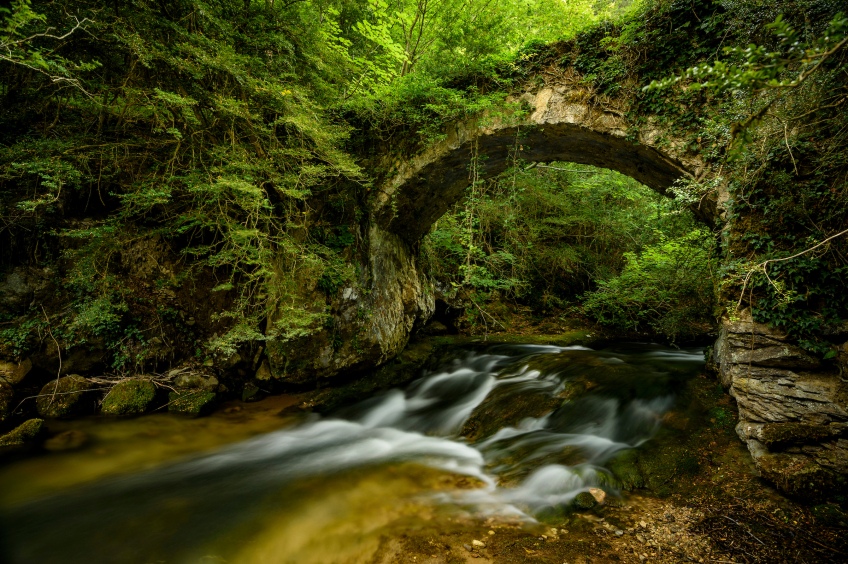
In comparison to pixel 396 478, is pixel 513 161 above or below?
above

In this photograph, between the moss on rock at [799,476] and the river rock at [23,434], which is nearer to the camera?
the moss on rock at [799,476]

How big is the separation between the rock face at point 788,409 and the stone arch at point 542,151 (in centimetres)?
172

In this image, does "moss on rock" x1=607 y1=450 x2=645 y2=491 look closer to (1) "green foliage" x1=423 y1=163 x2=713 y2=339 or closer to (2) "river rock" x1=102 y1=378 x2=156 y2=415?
(1) "green foliage" x1=423 y1=163 x2=713 y2=339

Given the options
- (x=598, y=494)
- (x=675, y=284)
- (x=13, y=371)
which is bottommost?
(x=598, y=494)

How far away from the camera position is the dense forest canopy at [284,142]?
10.6 feet

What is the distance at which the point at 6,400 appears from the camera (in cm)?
465

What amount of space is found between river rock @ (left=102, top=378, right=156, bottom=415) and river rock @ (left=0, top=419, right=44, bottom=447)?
2.20 ft

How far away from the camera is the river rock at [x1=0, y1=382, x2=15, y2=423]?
4.56m

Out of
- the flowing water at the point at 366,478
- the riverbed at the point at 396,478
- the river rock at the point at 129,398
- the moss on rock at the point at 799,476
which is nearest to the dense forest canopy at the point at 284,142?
the river rock at the point at 129,398

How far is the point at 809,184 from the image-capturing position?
10.6 feet

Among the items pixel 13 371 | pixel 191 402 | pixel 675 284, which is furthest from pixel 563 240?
pixel 13 371

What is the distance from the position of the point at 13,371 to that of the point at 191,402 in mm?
2144

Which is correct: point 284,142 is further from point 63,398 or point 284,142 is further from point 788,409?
point 788,409

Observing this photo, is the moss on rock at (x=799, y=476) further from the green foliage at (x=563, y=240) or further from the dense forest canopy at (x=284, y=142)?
the green foliage at (x=563, y=240)
